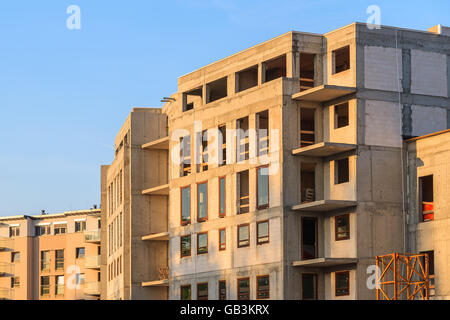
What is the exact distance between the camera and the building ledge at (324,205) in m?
52.4

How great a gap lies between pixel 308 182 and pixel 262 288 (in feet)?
22.7

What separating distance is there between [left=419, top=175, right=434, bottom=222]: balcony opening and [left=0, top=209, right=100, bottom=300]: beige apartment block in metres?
66.2

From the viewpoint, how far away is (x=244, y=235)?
57469 mm

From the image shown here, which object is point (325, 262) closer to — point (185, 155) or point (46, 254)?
point (185, 155)

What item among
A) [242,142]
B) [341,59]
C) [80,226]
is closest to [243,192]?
[242,142]

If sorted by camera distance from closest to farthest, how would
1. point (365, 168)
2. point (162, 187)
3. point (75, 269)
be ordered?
point (365, 168)
point (162, 187)
point (75, 269)

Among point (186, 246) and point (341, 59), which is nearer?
point (341, 59)

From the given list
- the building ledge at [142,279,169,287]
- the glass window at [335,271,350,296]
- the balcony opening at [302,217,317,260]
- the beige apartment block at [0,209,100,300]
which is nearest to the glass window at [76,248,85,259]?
the beige apartment block at [0,209,100,300]

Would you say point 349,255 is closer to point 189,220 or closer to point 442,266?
point 442,266

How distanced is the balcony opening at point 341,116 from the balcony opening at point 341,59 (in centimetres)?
217

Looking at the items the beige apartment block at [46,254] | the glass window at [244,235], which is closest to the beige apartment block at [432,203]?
the glass window at [244,235]

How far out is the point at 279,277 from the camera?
54.0 metres
